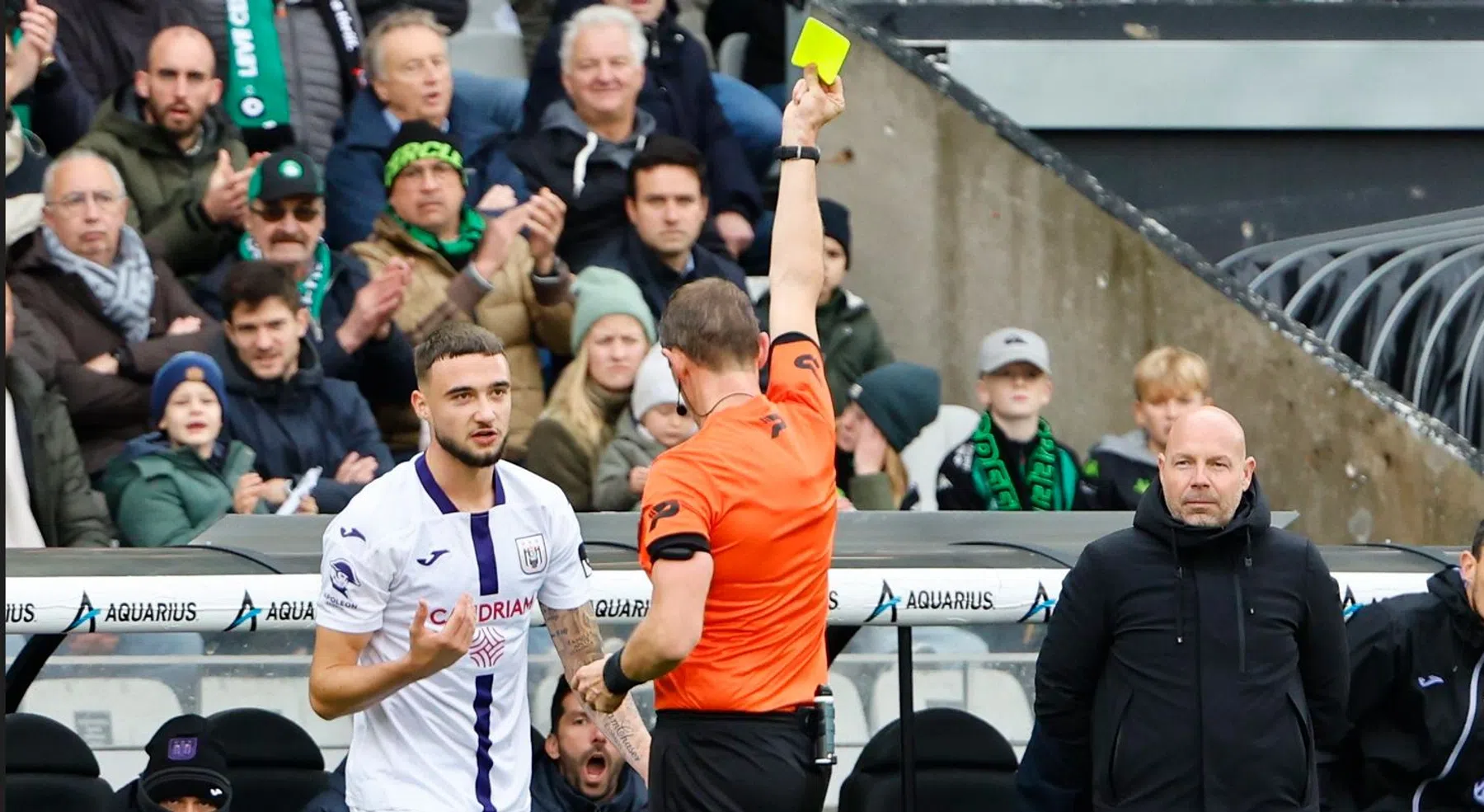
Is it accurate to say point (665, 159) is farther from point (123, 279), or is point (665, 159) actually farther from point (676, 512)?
point (676, 512)

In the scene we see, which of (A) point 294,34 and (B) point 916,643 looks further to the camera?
(A) point 294,34

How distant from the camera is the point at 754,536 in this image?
4.05 metres

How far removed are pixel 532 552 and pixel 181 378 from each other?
317 centimetres

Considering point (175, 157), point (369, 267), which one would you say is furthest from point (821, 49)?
point (175, 157)

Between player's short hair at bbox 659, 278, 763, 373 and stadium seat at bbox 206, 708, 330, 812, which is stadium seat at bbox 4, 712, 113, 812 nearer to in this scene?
stadium seat at bbox 206, 708, 330, 812

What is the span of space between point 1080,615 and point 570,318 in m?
3.92

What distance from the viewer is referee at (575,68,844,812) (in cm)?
402

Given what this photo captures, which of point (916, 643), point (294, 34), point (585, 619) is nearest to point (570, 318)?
point (294, 34)

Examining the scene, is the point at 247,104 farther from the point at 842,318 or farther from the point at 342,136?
the point at 842,318

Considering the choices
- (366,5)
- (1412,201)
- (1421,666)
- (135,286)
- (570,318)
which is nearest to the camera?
(1421,666)

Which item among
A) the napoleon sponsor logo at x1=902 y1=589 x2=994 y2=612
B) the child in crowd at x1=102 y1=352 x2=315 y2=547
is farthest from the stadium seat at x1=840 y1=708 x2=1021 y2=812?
the child in crowd at x1=102 y1=352 x2=315 y2=547

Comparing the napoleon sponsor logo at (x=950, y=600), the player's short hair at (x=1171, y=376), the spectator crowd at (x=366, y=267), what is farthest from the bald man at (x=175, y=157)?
the napoleon sponsor logo at (x=950, y=600)

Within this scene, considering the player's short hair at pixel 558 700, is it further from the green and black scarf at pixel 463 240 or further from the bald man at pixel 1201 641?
the green and black scarf at pixel 463 240

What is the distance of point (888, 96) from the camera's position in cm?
951
